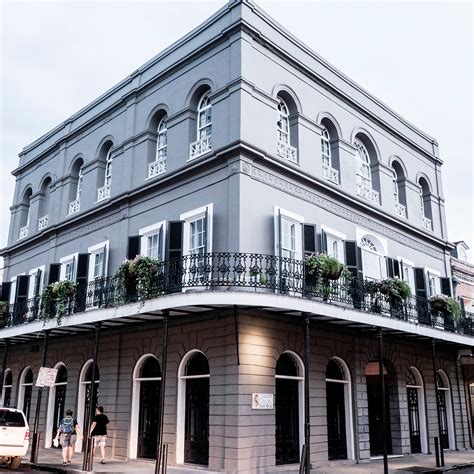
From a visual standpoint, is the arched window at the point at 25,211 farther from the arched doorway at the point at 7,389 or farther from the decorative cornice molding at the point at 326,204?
the decorative cornice molding at the point at 326,204

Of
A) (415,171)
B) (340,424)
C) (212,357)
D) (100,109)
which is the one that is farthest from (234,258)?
(415,171)

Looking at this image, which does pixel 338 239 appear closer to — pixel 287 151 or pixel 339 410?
pixel 287 151

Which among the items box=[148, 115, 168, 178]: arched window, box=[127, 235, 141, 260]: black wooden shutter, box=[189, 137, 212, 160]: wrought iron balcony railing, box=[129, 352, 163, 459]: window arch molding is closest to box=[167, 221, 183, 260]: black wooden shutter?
box=[127, 235, 141, 260]: black wooden shutter

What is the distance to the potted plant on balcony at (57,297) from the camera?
50.5ft

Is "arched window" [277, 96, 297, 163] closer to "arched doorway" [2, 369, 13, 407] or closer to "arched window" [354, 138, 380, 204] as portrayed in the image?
"arched window" [354, 138, 380, 204]

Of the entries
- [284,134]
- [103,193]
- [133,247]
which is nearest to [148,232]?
[133,247]

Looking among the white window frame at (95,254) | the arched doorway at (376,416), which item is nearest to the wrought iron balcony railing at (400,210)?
the arched doorway at (376,416)

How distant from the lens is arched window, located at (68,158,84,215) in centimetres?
1945

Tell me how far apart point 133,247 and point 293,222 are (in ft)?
14.7

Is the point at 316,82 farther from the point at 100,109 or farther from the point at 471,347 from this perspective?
the point at 471,347

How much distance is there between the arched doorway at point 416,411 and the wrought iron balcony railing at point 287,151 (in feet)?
26.0

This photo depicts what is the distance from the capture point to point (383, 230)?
18062 mm

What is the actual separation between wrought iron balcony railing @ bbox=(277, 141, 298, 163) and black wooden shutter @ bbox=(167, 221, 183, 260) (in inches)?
131

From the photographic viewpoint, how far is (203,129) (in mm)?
15133
